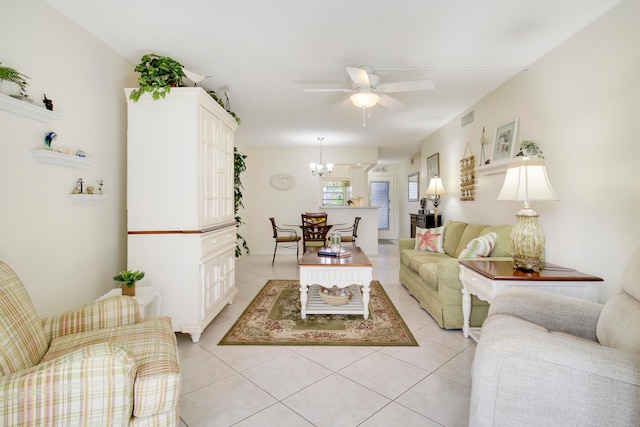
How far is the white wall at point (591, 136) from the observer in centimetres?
194

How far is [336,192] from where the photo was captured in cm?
1059

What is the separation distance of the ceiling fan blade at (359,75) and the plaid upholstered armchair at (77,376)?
88.4 inches

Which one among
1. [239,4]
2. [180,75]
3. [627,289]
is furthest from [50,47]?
[627,289]

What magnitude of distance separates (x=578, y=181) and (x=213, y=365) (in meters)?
3.07

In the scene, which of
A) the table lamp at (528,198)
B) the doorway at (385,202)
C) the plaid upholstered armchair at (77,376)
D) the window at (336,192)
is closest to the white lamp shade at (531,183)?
the table lamp at (528,198)

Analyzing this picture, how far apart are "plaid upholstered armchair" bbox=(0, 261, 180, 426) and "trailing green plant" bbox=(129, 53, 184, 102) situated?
63.6 inches

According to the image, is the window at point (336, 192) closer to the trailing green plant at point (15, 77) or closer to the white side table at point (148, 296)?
the white side table at point (148, 296)

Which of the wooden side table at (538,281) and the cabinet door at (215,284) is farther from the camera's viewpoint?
the cabinet door at (215,284)

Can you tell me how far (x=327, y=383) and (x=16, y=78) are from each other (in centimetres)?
258

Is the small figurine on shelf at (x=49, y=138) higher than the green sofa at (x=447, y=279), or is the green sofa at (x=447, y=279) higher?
the small figurine on shelf at (x=49, y=138)

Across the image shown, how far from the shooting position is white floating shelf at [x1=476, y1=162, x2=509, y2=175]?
10.7 ft

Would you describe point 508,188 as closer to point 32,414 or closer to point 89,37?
point 32,414

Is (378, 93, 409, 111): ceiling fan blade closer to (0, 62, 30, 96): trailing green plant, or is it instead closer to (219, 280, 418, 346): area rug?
(219, 280, 418, 346): area rug

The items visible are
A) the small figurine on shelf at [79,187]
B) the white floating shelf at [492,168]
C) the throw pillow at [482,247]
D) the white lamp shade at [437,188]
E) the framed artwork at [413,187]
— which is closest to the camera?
the small figurine on shelf at [79,187]
